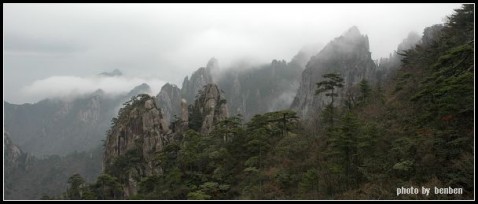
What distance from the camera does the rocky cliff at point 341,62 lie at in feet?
355

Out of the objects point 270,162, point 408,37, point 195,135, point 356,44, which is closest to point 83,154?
point 356,44

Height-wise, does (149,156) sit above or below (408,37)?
below

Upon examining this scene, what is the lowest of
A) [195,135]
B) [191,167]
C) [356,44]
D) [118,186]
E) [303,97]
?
[118,186]

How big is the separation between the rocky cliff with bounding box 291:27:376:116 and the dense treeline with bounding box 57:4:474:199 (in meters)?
74.3

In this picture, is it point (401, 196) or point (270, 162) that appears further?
point (270, 162)

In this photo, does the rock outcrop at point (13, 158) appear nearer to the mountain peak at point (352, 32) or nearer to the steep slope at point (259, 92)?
the steep slope at point (259, 92)

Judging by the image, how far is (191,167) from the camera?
29.3 metres

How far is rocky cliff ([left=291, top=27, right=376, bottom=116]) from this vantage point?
355 ft

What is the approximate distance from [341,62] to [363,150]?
327 feet

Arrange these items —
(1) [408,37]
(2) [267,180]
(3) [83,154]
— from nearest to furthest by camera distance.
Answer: (2) [267,180]
(1) [408,37]
(3) [83,154]

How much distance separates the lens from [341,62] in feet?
375

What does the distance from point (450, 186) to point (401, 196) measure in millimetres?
1679

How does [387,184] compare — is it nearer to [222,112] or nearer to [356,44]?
[222,112]

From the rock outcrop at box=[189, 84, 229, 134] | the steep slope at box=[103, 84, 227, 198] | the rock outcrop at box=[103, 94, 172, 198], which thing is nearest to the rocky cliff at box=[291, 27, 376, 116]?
the rock outcrop at box=[189, 84, 229, 134]
